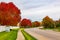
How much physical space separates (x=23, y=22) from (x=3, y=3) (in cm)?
9513

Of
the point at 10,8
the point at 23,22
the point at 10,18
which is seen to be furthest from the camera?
the point at 23,22

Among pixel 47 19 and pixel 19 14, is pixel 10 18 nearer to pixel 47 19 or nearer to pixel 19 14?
pixel 19 14

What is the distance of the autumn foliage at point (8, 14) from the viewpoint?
2870 inches

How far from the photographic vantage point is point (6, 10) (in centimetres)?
7494

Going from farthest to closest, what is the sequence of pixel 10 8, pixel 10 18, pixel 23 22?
pixel 23 22 < pixel 10 8 < pixel 10 18

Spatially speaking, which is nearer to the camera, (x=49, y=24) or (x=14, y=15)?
(x=14, y=15)

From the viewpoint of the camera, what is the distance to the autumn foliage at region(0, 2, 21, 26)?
7291 centimetres

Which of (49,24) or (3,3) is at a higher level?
(3,3)

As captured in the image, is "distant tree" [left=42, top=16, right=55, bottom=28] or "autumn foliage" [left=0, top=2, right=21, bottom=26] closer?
"autumn foliage" [left=0, top=2, right=21, bottom=26]

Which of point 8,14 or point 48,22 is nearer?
point 8,14

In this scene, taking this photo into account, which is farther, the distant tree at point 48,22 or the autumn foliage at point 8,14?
the distant tree at point 48,22

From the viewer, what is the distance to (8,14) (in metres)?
73.3

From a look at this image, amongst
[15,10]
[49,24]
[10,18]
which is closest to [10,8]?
[15,10]

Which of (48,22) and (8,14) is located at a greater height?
(8,14)
